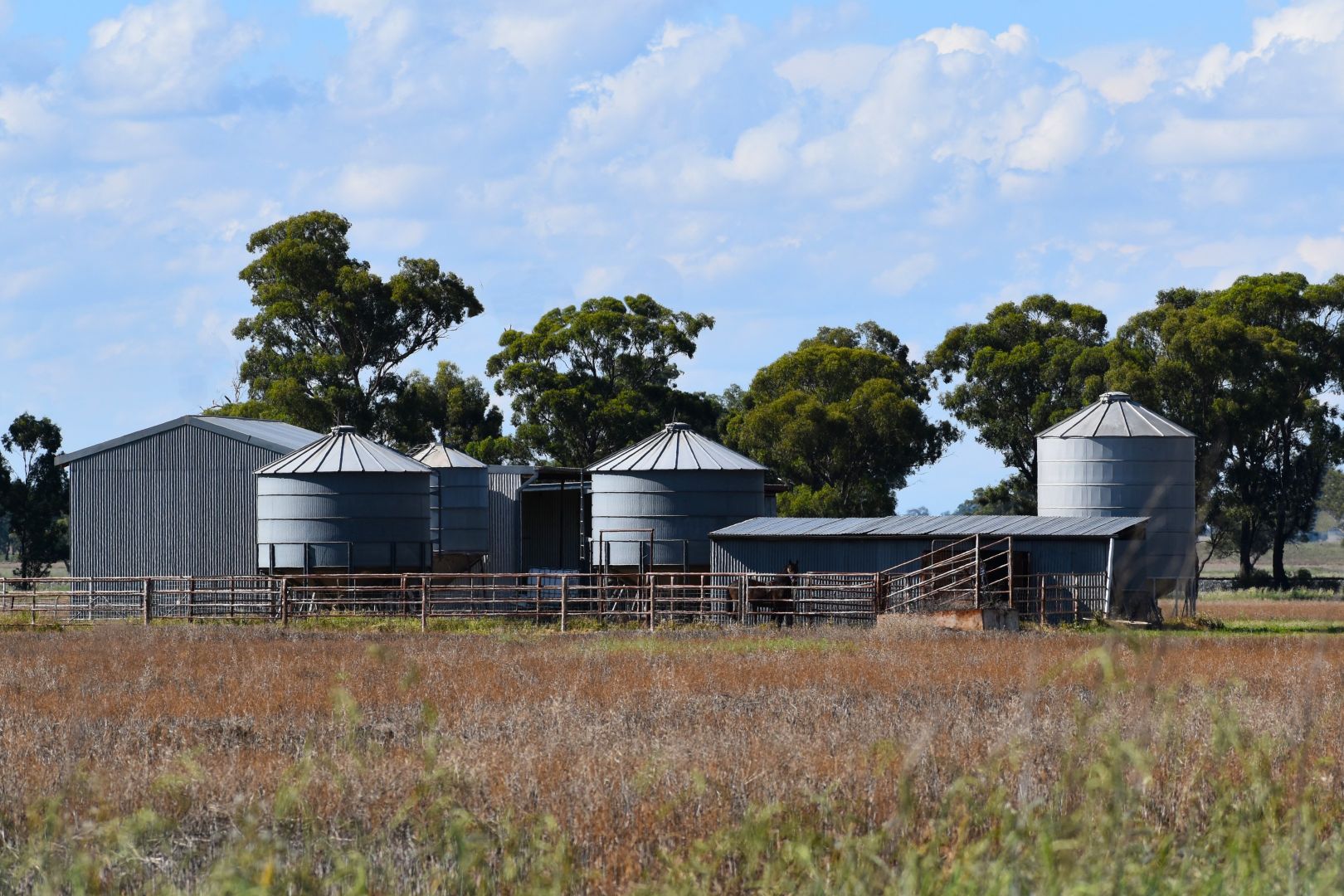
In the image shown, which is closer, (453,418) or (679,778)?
(679,778)

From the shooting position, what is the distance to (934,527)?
3894 centimetres

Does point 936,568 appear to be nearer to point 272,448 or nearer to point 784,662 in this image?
point 784,662

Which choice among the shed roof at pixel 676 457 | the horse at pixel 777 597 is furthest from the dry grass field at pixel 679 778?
the shed roof at pixel 676 457

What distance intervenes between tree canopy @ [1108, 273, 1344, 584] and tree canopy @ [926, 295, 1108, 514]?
2.37 m

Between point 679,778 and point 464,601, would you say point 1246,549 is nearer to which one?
point 464,601

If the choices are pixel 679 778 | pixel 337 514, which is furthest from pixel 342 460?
pixel 679 778

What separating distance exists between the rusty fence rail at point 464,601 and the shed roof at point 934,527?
1.11 metres

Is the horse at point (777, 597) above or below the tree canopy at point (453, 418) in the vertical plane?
below

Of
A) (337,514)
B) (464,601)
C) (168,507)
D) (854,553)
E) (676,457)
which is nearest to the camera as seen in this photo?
(464,601)

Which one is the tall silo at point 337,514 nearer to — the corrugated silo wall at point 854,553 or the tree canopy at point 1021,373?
the corrugated silo wall at point 854,553

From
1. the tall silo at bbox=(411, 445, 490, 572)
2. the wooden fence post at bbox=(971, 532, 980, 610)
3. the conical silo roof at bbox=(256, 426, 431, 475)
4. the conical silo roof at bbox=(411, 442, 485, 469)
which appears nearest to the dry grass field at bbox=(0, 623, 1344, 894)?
the wooden fence post at bbox=(971, 532, 980, 610)

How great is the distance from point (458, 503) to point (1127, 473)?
2260 cm

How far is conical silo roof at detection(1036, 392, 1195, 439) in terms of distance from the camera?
44.4 meters

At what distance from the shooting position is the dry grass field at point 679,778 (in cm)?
665
